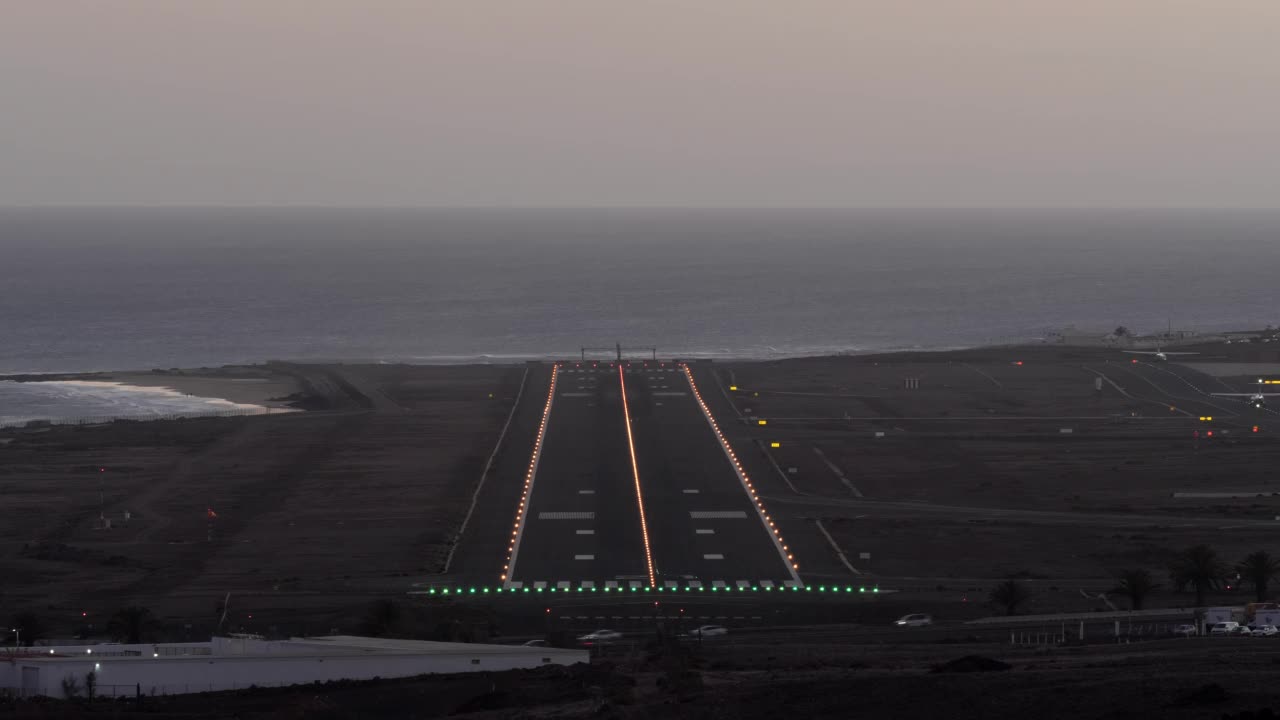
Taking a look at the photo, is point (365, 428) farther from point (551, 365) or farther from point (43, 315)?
point (43, 315)

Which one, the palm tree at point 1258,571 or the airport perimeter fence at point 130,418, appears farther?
the airport perimeter fence at point 130,418

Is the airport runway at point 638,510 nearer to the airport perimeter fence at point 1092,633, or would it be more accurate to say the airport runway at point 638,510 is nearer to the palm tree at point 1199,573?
the airport perimeter fence at point 1092,633

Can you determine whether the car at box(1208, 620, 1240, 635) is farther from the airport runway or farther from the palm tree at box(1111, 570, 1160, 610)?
the airport runway

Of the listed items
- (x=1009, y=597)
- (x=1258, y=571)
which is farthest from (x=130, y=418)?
(x=1258, y=571)

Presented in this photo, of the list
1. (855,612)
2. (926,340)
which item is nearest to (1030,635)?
(855,612)

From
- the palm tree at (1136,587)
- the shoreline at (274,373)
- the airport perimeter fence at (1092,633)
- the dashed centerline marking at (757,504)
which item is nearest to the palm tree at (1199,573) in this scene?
the palm tree at (1136,587)

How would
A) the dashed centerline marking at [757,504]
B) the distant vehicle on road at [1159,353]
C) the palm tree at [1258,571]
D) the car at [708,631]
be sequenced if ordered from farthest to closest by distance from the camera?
the distant vehicle on road at [1159,353]
the dashed centerline marking at [757,504]
the palm tree at [1258,571]
the car at [708,631]

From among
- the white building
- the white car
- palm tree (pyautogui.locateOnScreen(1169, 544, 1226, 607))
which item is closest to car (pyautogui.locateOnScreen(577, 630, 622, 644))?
the white building
